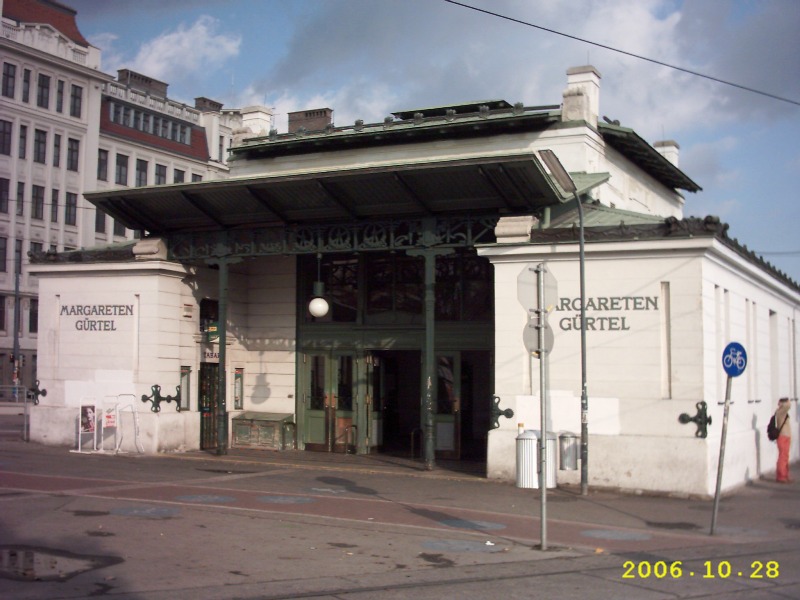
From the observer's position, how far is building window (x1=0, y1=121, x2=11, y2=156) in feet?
193

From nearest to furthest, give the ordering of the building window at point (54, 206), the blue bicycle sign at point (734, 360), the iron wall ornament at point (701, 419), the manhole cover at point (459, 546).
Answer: the manhole cover at point (459, 546)
the blue bicycle sign at point (734, 360)
the iron wall ornament at point (701, 419)
the building window at point (54, 206)

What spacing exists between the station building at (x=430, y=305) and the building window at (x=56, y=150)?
41.4 metres

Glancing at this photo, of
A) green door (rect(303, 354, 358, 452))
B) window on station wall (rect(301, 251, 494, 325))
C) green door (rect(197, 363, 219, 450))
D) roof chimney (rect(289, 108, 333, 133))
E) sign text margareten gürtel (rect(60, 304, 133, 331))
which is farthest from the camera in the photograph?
roof chimney (rect(289, 108, 333, 133))

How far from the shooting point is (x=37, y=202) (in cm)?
6175

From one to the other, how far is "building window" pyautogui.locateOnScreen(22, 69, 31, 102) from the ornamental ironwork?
43.2m

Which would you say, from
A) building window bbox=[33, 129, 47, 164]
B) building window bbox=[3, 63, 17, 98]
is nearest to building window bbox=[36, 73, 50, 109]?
building window bbox=[33, 129, 47, 164]

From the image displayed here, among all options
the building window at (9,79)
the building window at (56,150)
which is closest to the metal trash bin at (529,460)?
the building window at (9,79)

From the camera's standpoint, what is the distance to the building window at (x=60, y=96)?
6280 cm

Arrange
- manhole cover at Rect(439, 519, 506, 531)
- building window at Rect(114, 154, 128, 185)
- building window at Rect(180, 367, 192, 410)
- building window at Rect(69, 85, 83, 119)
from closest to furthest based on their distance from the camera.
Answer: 1. manhole cover at Rect(439, 519, 506, 531)
2. building window at Rect(180, 367, 192, 410)
3. building window at Rect(69, 85, 83, 119)
4. building window at Rect(114, 154, 128, 185)

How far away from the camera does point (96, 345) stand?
23.2m

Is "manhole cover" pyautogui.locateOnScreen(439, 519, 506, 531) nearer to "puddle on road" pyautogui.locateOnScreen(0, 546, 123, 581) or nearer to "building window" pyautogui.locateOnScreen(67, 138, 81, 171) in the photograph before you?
"puddle on road" pyautogui.locateOnScreen(0, 546, 123, 581)

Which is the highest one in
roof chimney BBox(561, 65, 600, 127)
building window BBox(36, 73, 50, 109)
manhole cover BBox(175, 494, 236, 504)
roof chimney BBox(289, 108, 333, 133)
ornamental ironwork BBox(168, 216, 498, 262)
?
building window BBox(36, 73, 50, 109)
